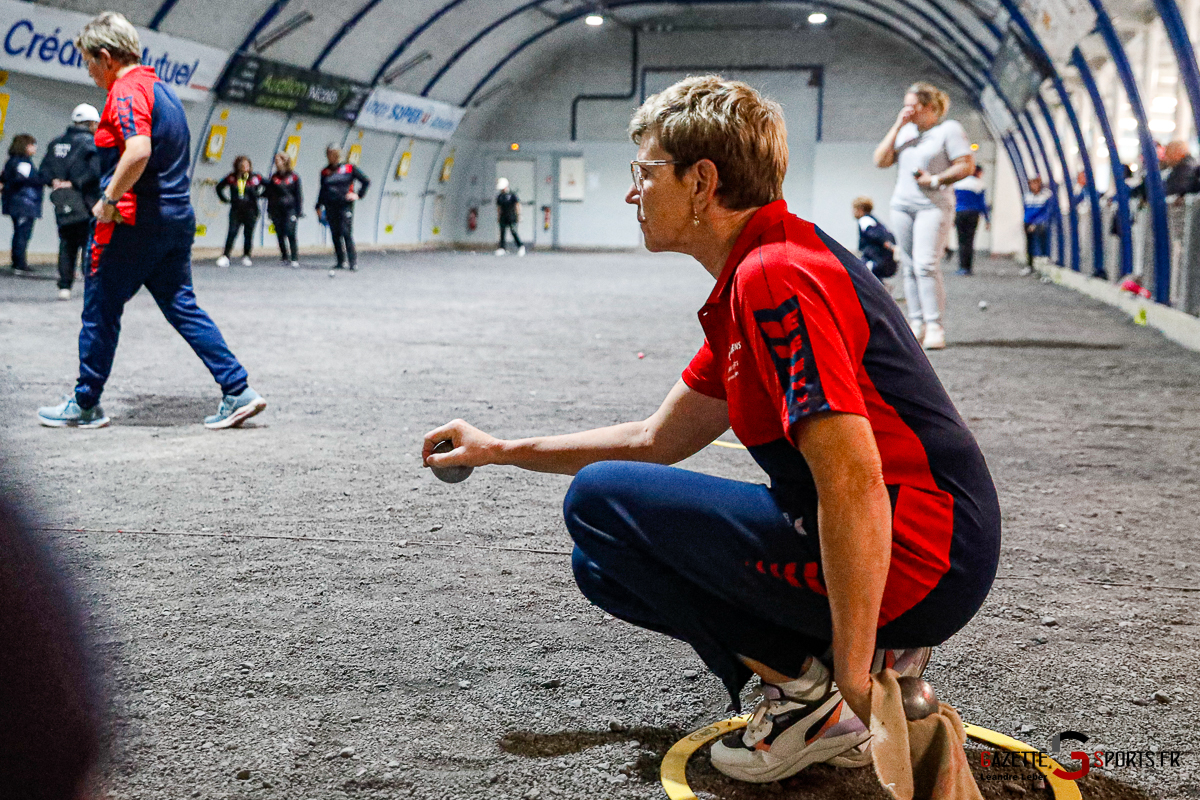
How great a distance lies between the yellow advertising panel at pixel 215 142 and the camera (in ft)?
68.4

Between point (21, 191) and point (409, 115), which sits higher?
point (409, 115)

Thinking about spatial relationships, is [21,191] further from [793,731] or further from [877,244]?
[793,731]

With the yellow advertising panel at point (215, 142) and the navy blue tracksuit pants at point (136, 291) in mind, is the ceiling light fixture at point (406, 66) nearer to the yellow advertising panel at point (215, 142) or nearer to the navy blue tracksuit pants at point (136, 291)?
the yellow advertising panel at point (215, 142)

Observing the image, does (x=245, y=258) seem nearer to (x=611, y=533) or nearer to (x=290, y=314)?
(x=290, y=314)

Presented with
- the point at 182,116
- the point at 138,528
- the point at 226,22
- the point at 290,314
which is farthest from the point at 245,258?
the point at 138,528

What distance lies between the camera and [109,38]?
16.1 ft

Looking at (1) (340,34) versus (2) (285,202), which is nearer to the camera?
(2) (285,202)

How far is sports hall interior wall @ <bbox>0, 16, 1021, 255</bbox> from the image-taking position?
101 ft

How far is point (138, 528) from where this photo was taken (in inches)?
144

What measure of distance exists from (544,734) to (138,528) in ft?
6.42

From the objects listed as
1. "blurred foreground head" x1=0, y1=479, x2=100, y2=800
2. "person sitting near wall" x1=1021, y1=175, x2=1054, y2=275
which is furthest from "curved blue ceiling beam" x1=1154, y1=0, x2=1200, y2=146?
"person sitting near wall" x1=1021, y1=175, x2=1054, y2=275

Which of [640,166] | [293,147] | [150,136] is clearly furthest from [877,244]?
[293,147]

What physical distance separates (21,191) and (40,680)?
15.1m

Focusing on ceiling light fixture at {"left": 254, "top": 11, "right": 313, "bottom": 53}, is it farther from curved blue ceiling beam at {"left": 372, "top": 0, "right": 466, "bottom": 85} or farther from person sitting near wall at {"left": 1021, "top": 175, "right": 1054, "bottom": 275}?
Answer: person sitting near wall at {"left": 1021, "top": 175, "right": 1054, "bottom": 275}
